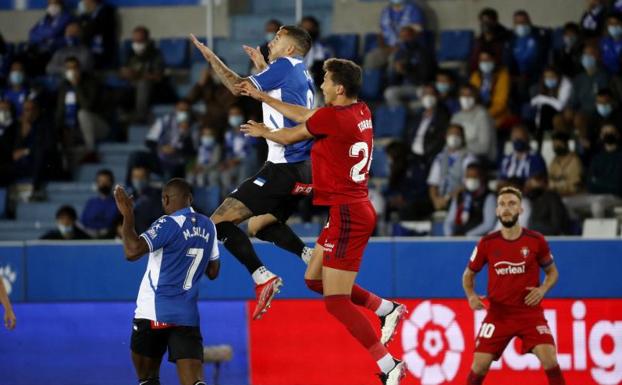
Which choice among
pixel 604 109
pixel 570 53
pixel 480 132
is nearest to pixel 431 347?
pixel 480 132

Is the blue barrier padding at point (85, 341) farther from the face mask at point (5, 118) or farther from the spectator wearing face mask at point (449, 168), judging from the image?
the face mask at point (5, 118)

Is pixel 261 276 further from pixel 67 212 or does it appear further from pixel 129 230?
pixel 67 212

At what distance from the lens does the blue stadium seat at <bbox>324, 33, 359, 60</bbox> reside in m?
18.9

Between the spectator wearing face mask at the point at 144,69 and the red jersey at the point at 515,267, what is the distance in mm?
8655

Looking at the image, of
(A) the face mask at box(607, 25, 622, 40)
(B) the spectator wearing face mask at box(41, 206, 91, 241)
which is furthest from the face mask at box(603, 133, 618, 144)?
(B) the spectator wearing face mask at box(41, 206, 91, 241)

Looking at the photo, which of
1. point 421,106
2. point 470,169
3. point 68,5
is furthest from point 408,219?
point 68,5

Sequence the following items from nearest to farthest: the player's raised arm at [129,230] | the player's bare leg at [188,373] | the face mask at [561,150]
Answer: the player's raised arm at [129,230] < the player's bare leg at [188,373] < the face mask at [561,150]

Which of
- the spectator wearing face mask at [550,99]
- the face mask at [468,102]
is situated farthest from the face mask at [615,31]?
the face mask at [468,102]

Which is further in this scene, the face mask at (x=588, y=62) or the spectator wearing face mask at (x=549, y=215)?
the face mask at (x=588, y=62)

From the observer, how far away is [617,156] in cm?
1588

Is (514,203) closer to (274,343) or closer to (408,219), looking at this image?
(274,343)

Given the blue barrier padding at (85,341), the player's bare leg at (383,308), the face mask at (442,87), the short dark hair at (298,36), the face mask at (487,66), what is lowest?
the blue barrier padding at (85,341)

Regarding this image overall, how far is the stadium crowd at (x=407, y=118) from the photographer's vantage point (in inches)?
633

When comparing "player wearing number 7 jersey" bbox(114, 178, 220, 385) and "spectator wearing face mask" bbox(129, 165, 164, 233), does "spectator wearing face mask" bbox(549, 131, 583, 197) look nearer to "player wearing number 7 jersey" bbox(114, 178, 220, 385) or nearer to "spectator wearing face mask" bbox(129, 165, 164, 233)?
"spectator wearing face mask" bbox(129, 165, 164, 233)
